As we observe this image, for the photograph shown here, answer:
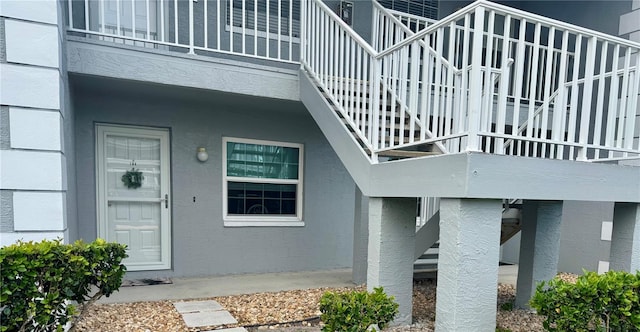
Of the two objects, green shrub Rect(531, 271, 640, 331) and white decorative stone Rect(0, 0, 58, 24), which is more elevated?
white decorative stone Rect(0, 0, 58, 24)

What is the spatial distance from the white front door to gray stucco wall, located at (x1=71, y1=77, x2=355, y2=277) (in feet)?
0.37

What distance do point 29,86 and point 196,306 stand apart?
2426mm

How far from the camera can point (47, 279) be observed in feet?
7.51

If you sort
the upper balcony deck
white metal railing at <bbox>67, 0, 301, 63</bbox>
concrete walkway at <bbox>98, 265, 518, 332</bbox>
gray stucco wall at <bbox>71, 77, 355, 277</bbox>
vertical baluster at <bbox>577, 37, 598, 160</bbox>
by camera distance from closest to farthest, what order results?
the upper balcony deck, vertical baluster at <bbox>577, 37, 598, 160</bbox>, concrete walkway at <bbox>98, 265, 518, 332</bbox>, white metal railing at <bbox>67, 0, 301, 63</bbox>, gray stucco wall at <bbox>71, 77, 355, 277</bbox>

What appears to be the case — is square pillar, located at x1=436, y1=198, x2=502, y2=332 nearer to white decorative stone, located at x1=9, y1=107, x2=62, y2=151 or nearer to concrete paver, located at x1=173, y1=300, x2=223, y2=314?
concrete paver, located at x1=173, y1=300, x2=223, y2=314

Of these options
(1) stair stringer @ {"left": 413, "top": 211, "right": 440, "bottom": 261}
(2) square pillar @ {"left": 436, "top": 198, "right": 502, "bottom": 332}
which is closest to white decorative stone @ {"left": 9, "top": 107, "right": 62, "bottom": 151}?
(2) square pillar @ {"left": 436, "top": 198, "right": 502, "bottom": 332}

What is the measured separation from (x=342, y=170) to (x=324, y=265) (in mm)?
1511

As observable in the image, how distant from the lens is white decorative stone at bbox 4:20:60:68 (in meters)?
2.53

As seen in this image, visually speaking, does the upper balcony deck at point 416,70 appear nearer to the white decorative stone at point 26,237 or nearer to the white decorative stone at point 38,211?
the white decorative stone at point 38,211

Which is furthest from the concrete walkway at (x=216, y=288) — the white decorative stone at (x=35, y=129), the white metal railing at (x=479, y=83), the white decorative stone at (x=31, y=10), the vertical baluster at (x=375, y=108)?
the white decorative stone at (x=31, y=10)

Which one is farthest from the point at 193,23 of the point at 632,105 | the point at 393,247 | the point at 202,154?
the point at 632,105

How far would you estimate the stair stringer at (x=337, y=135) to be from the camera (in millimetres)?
3207

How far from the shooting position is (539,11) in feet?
21.7

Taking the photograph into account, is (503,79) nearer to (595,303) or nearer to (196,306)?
(595,303)
